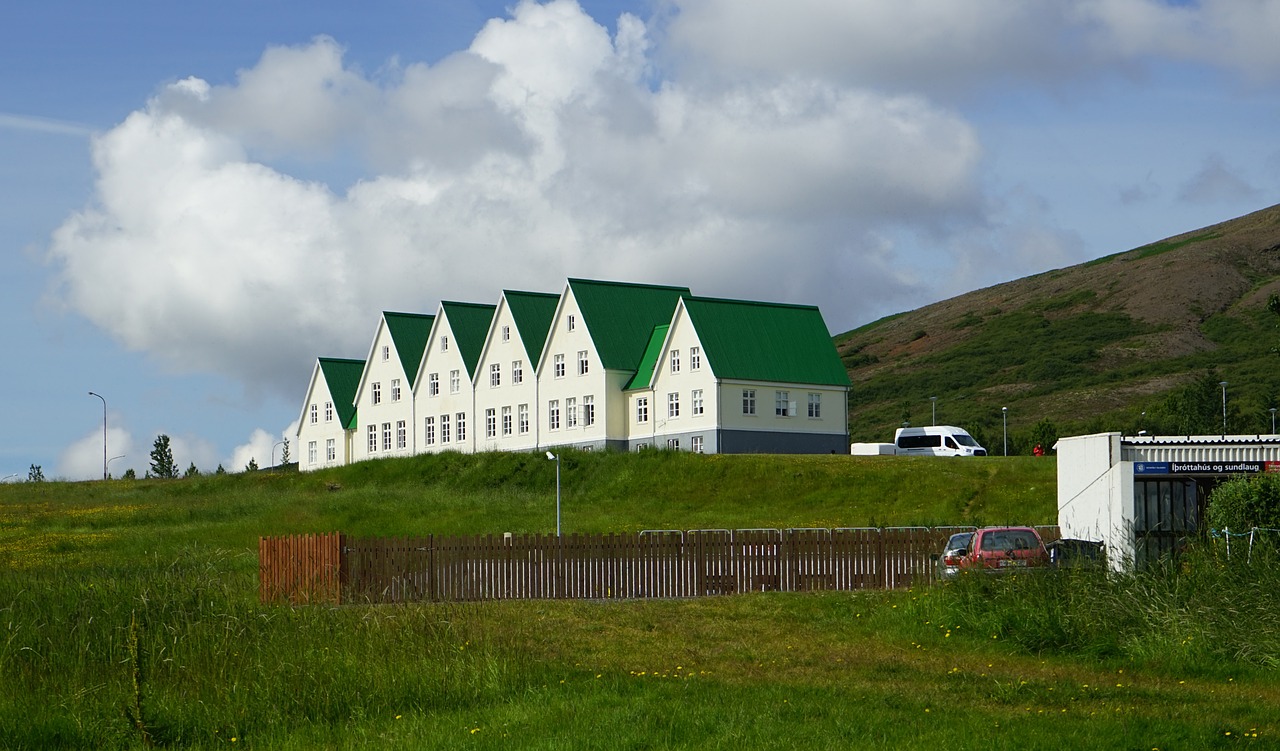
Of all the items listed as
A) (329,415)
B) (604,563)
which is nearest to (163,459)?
(329,415)

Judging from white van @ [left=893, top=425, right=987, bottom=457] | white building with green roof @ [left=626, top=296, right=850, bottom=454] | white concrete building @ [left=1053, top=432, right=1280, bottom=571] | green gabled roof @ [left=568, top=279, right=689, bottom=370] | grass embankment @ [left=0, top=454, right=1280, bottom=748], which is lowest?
grass embankment @ [left=0, top=454, right=1280, bottom=748]

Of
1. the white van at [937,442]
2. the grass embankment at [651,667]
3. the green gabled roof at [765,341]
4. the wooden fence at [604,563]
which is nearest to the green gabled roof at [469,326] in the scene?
the green gabled roof at [765,341]

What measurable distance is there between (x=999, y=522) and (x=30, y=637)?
31746mm

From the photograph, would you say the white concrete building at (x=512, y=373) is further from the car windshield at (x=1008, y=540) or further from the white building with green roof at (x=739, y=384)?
the car windshield at (x=1008, y=540)

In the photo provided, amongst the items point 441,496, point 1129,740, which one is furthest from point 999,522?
point 1129,740

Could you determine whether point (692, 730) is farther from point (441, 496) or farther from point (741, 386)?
point (741, 386)

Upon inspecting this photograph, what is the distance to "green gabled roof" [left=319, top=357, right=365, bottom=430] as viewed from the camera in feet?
286

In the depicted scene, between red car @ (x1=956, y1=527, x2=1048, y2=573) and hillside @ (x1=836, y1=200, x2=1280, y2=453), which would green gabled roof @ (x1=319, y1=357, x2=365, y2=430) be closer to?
hillside @ (x1=836, y1=200, x2=1280, y2=453)

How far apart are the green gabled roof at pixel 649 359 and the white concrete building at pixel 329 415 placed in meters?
23.0

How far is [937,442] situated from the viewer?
73.4 meters

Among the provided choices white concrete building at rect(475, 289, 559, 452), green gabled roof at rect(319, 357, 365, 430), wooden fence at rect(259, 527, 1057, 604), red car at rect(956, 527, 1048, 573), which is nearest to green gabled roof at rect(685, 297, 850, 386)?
white concrete building at rect(475, 289, 559, 452)

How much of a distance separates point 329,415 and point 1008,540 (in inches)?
2544

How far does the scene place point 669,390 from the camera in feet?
224

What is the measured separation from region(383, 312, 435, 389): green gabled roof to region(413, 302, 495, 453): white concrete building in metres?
1.05
